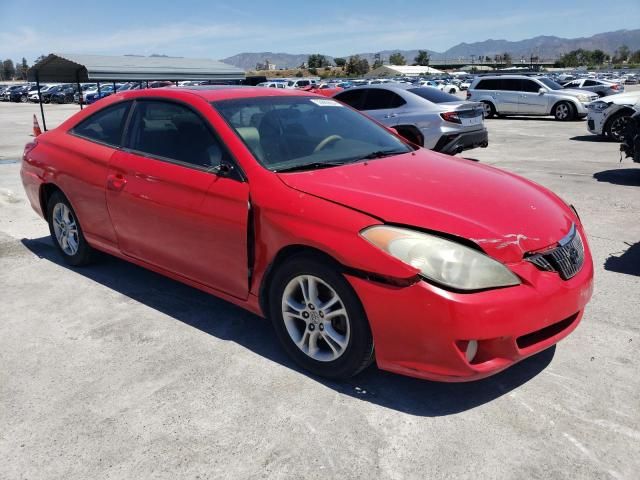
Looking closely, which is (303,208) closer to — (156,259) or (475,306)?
(475,306)

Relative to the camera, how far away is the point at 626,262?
4.86 metres

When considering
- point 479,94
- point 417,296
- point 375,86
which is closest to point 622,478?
point 417,296

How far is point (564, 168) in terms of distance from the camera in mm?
9820

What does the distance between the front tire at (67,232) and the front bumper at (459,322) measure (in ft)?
9.76

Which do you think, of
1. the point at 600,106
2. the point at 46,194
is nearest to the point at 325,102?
the point at 46,194

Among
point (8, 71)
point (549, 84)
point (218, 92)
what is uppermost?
point (8, 71)

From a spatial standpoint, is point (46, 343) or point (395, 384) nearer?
point (395, 384)

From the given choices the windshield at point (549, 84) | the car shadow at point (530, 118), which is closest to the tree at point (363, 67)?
the car shadow at point (530, 118)

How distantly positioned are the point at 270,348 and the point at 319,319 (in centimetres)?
61

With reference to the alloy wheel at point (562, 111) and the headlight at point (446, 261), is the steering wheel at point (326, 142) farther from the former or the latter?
the alloy wheel at point (562, 111)

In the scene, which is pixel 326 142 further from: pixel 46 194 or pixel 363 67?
pixel 363 67

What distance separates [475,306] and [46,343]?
271 cm

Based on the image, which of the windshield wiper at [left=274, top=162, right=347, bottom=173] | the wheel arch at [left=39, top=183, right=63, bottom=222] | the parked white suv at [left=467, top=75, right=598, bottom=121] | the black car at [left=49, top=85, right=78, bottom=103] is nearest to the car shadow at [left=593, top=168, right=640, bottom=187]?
the windshield wiper at [left=274, top=162, right=347, bottom=173]

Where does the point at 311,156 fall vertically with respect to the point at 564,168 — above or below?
above
